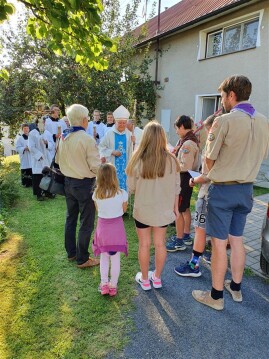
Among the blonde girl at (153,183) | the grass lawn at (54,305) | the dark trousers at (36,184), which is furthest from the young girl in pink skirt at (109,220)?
the dark trousers at (36,184)

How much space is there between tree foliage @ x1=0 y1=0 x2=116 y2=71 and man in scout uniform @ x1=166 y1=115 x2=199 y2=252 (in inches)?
52.2

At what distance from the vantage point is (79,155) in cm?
329

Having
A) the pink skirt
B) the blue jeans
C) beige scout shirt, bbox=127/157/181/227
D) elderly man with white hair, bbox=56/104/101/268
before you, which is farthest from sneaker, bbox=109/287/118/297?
the blue jeans

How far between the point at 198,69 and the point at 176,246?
8.58 metres

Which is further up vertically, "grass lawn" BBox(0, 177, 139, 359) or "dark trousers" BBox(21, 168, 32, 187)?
"dark trousers" BBox(21, 168, 32, 187)

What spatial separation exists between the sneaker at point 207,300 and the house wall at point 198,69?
6.87 meters

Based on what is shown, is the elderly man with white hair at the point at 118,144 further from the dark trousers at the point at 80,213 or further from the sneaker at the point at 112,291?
the sneaker at the point at 112,291

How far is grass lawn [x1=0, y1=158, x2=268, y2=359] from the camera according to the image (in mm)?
2370

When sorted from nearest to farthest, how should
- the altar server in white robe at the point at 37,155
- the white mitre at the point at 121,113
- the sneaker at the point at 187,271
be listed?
the sneaker at the point at 187,271 < the white mitre at the point at 121,113 < the altar server in white robe at the point at 37,155

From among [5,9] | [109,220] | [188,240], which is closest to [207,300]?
[109,220]

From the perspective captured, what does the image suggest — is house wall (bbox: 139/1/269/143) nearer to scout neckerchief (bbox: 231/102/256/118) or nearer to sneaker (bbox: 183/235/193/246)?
sneaker (bbox: 183/235/193/246)

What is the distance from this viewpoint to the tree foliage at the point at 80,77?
1149 cm

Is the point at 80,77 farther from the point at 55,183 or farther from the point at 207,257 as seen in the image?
the point at 207,257

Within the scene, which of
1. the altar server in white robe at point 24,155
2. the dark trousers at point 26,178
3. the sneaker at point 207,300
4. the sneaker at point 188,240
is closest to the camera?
the sneaker at point 207,300
